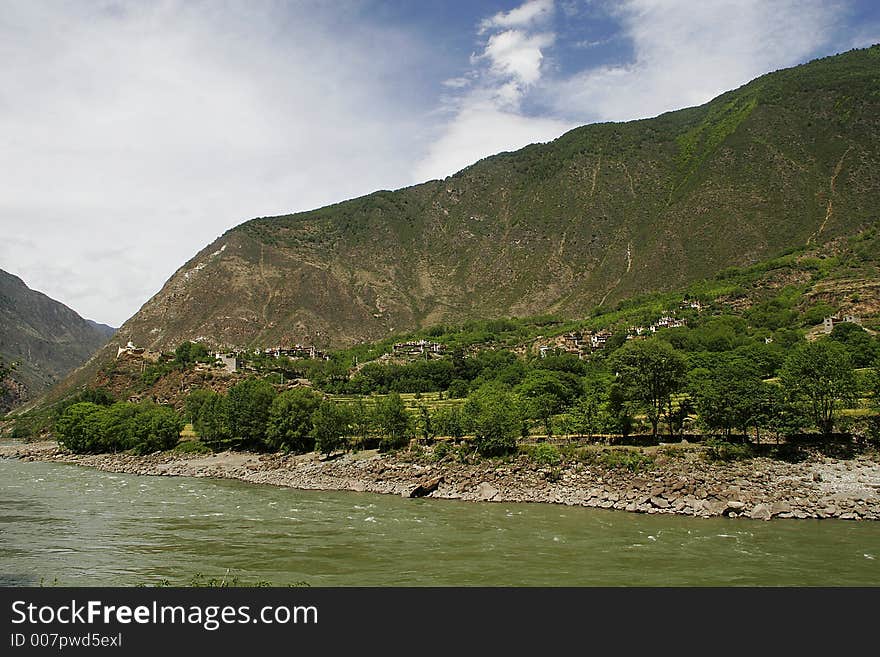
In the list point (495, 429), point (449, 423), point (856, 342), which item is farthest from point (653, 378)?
point (856, 342)

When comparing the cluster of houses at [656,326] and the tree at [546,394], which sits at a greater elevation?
the cluster of houses at [656,326]

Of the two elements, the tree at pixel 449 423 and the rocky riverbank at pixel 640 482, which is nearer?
the rocky riverbank at pixel 640 482

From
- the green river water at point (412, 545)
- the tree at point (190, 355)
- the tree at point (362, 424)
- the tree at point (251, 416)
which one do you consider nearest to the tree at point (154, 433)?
the tree at point (251, 416)

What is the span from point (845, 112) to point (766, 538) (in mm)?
191703

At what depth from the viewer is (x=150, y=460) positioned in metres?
63.1

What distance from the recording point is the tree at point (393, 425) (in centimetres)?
5306

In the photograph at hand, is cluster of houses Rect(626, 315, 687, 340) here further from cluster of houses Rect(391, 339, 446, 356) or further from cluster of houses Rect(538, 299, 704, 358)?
cluster of houses Rect(391, 339, 446, 356)

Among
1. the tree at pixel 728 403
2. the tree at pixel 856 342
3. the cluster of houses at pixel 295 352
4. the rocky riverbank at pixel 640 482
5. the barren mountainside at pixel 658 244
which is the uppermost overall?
the barren mountainside at pixel 658 244

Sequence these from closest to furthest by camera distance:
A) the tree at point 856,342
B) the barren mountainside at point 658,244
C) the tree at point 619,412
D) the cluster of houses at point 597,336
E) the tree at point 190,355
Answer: the tree at point 619,412 → the tree at point 856,342 → the cluster of houses at point 597,336 → the tree at point 190,355 → the barren mountainside at point 658,244

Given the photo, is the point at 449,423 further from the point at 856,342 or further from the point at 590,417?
the point at 856,342

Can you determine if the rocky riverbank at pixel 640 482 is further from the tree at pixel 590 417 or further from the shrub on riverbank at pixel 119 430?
the shrub on riverbank at pixel 119 430

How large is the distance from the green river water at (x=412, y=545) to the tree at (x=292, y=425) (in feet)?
72.8

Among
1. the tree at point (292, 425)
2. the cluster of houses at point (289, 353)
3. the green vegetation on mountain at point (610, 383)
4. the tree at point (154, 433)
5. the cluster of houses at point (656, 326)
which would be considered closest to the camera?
the green vegetation on mountain at point (610, 383)
